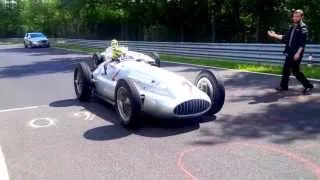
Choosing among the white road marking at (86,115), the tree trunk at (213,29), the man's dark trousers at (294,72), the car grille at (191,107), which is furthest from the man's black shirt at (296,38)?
the tree trunk at (213,29)

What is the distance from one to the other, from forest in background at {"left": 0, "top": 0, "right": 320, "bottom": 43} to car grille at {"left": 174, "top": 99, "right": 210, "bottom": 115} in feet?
58.9

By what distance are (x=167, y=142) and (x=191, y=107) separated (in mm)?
912

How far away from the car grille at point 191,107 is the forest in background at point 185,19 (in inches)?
706

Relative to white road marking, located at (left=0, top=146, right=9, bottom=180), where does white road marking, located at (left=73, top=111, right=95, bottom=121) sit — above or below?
above

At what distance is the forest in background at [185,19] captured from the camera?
92.5 ft

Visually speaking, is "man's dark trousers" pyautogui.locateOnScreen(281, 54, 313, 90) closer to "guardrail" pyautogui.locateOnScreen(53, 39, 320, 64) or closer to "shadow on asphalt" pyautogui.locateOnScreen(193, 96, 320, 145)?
"shadow on asphalt" pyautogui.locateOnScreen(193, 96, 320, 145)

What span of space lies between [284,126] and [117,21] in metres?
40.2

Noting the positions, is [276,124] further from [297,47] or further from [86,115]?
[297,47]

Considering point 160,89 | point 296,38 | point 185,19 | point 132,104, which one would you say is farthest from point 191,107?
point 185,19

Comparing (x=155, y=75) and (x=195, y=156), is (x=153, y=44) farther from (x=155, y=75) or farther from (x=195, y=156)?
(x=195, y=156)

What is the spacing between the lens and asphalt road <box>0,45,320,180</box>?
5.76 meters

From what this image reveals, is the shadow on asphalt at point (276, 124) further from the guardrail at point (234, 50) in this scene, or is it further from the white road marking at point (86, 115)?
the guardrail at point (234, 50)

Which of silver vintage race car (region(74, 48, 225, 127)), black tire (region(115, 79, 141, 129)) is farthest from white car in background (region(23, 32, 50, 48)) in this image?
black tire (region(115, 79, 141, 129))

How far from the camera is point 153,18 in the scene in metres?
39.3
